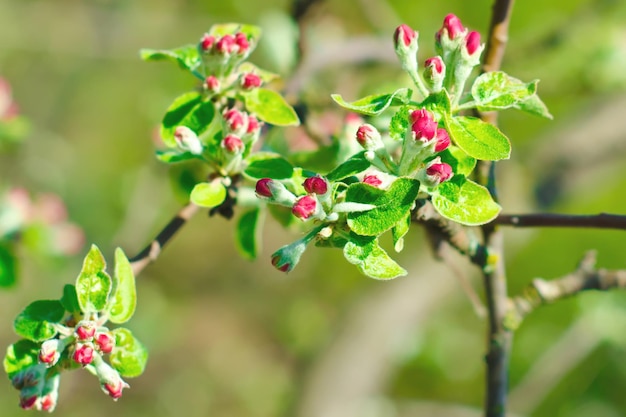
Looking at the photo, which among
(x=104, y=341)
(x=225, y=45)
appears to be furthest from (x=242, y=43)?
(x=104, y=341)

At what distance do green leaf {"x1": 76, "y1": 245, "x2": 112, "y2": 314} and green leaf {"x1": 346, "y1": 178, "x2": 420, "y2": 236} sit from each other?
25 cm

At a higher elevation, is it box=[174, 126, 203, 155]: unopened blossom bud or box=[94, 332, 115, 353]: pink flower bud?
box=[174, 126, 203, 155]: unopened blossom bud

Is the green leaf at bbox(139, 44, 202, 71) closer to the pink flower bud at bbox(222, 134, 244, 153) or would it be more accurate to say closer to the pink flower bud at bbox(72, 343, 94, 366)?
the pink flower bud at bbox(222, 134, 244, 153)

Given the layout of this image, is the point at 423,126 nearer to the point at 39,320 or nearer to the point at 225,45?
the point at 225,45

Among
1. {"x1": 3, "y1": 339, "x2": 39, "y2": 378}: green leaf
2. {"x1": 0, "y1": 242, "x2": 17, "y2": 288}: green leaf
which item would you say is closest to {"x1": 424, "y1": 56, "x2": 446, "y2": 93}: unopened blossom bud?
{"x1": 3, "y1": 339, "x2": 39, "y2": 378}: green leaf

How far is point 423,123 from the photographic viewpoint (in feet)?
2.00

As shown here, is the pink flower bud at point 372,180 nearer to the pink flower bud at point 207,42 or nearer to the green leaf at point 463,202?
the green leaf at point 463,202

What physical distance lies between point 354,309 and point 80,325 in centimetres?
163

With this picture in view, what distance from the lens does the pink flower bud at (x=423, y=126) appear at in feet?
2.00

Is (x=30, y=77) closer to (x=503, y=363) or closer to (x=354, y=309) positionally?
(x=354, y=309)

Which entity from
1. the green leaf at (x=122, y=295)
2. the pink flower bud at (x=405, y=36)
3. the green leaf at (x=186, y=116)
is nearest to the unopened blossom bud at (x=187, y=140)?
the green leaf at (x=186, y=116)

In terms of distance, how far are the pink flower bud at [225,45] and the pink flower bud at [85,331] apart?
31 cm

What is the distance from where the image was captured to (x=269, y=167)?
757mm

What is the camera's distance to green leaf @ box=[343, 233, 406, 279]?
623 millimetres
